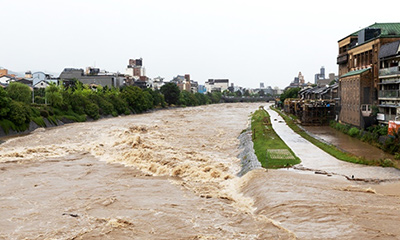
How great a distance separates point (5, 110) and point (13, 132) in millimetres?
2791

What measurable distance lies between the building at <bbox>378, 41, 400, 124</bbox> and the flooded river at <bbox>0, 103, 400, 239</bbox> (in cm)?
1288

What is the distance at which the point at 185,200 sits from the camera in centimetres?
1719

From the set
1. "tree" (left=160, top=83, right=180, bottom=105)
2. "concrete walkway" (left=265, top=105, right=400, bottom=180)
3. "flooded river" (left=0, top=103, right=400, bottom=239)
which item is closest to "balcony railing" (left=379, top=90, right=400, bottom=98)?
"concrete walkway" (left=265, top=105, right=400, bottom=180)

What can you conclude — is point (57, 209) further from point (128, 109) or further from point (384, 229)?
point (128, 109)

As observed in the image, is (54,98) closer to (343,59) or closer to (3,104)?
(3,104)

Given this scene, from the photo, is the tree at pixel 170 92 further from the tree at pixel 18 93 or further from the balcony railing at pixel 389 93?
the balcony railing at pixel 389 93

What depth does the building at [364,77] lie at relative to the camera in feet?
129

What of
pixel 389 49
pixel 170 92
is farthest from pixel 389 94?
pixel 170 92

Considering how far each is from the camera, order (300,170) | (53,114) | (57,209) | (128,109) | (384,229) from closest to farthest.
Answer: (384,229) → (57,209) → (300,170) → (53,114) → (128,109)

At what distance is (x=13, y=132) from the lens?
1783 inches

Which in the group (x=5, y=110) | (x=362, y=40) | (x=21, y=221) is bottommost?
(x=21, y=221)

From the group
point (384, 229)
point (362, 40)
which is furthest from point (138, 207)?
point (362, 40)

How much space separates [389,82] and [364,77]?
4.99m

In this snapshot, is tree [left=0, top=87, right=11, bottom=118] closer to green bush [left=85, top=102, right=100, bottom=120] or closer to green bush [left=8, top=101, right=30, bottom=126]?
green bush [left=8, top=101, right=30, bottom=126]
